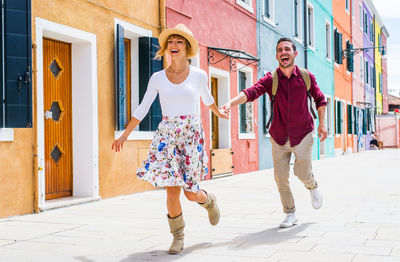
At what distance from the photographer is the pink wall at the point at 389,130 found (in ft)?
136

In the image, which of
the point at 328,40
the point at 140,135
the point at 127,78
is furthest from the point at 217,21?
the point at 328,40

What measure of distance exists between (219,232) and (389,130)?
38505mm

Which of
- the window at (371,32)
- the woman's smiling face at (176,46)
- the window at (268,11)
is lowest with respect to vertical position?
the woman's smiling face at (176,46)

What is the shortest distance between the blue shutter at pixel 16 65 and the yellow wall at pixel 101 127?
237 millimetres

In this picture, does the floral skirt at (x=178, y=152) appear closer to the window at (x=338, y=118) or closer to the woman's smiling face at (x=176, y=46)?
the woman's smiling face at (x=176, y=46)

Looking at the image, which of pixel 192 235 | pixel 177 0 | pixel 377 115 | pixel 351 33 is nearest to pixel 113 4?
pixel 177 0

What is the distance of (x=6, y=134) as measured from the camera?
22.9 feet

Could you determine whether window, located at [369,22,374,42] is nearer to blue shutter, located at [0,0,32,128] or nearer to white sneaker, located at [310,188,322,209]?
blue shutter, located at [0,0,32,128]

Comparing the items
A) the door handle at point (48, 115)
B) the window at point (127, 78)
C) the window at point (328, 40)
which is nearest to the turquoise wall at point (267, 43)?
the window at point (127, 78)

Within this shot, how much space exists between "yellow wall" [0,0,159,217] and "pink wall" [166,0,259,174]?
4.56 ft

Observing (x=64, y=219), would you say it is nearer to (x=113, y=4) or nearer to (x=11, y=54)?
(x=11, y=54)

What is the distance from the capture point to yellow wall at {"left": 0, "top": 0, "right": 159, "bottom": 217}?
279 inches

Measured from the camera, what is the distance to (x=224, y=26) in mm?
13922

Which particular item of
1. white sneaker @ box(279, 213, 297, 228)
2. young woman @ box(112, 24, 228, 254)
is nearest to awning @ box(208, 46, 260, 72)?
white sneaker @ box(279, 213, 297, 228)
